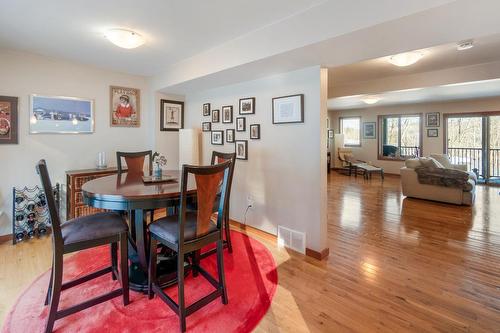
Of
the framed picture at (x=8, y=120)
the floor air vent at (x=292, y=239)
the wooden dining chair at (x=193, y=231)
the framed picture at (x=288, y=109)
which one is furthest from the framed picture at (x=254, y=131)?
the framed picture at (x=8, y=120)

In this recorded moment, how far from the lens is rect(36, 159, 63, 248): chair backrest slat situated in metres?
1.59

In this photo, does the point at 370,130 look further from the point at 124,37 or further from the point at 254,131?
the point at 124,37

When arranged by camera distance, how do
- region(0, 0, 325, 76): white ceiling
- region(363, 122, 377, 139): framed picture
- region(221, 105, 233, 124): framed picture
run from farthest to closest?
region(363, 122, 377, 139): framed picture
region(221, 105, 233, 124): framed picture
region(0, 0, 325, 76): white ceiling

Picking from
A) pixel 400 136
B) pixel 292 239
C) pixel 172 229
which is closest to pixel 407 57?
pixel 292 239

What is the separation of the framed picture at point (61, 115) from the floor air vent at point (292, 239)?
121 inches

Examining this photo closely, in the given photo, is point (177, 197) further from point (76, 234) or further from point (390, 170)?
point (390, 170)

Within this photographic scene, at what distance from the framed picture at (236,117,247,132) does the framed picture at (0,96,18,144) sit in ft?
8.93

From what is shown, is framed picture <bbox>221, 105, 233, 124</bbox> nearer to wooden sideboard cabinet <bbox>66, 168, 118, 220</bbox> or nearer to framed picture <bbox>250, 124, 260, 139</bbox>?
framed picture <bbox>250, 124, 260, 139</bbox>

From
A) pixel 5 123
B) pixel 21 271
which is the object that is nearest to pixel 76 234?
pixel 21 271

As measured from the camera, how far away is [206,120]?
4.14 metres

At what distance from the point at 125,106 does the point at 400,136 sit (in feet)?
26.9

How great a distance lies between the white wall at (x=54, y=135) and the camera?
10.4ft

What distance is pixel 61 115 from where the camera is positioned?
353 cm

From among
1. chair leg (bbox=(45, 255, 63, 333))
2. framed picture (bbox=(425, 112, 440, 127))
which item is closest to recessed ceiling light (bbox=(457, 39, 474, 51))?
chair leg (bbox=(45, 255, 63, 333))
